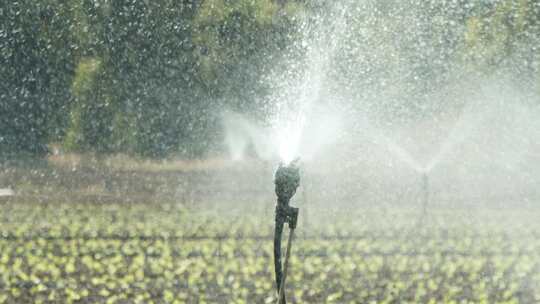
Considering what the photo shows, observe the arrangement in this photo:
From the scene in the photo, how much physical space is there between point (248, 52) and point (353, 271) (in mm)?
14939

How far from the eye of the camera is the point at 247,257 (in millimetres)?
11289

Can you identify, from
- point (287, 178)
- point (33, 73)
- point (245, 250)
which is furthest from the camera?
point (33, 73)

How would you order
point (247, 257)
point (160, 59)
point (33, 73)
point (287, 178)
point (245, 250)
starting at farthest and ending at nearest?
point (160, 59), point (33, 73), point (245, 250), point (247, 257), point (287, 178)

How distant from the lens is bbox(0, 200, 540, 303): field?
9.84m

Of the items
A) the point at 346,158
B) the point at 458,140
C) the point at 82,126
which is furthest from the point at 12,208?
the point at 458,140

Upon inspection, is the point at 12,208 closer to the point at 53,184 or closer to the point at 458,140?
the point at 53,184

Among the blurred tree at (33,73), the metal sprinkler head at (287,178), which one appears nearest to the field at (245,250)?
the metal sprinkler head at (287,178)

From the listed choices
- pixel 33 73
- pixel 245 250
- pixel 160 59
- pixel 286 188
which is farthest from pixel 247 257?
pixel 33 73

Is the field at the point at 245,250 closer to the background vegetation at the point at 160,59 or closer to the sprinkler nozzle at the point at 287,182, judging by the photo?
the sprinkler nozzle at the point at 287,182

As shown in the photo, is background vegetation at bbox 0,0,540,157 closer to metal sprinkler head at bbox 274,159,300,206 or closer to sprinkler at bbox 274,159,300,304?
sprinkler at bbox 274,159,300,304

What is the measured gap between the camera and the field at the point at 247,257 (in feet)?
32.3

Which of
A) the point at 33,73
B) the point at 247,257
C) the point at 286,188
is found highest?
the point at 33,73

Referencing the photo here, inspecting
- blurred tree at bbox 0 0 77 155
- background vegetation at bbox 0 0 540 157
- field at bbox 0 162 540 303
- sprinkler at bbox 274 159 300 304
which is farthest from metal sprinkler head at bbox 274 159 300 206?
blurred tree at bbox 0 0 77 155

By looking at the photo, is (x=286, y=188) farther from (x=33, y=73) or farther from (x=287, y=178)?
(x=33, y=73)
